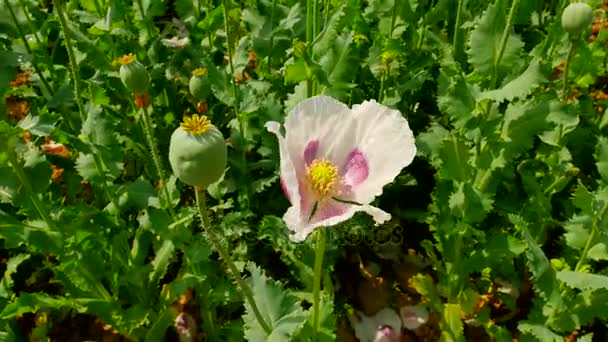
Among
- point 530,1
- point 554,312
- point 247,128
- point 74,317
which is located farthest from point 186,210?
point 530,1

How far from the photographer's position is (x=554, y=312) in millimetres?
1832

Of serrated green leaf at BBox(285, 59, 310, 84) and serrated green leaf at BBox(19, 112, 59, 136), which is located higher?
serrated green leaf at BBox(19, 112, 59, 136)

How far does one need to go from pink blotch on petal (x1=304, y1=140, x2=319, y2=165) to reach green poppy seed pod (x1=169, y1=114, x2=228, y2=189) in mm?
361

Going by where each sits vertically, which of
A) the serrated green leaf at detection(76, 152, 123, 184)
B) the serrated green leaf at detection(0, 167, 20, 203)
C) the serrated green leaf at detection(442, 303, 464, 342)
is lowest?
the serrated green leaf at detection(442, 303, 464, 342)

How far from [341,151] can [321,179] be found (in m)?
0.12

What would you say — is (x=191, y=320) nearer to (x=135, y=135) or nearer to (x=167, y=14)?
(x=135, y=135)

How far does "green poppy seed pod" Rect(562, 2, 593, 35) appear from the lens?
1.67 meters

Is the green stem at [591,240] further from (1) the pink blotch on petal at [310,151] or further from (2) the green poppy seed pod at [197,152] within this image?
(2) the green poppy seed pod at [197,152]

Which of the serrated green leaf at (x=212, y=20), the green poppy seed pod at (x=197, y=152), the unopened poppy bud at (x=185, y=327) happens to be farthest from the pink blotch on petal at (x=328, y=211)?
the serrated green leaf at (x=212, y=20)

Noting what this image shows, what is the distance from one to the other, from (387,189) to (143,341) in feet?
3.08

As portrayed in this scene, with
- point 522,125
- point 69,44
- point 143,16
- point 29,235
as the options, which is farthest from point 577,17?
point 29,235

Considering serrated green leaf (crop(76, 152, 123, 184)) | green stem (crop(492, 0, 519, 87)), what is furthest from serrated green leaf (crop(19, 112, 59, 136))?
green stem (crop(492, 0, 519, 87))

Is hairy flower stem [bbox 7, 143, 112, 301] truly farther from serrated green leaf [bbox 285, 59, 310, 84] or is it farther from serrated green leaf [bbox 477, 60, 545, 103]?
serrated green leaf [bbox 477, 60, 545, 103]

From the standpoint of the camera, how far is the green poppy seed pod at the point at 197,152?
0.99 metres
